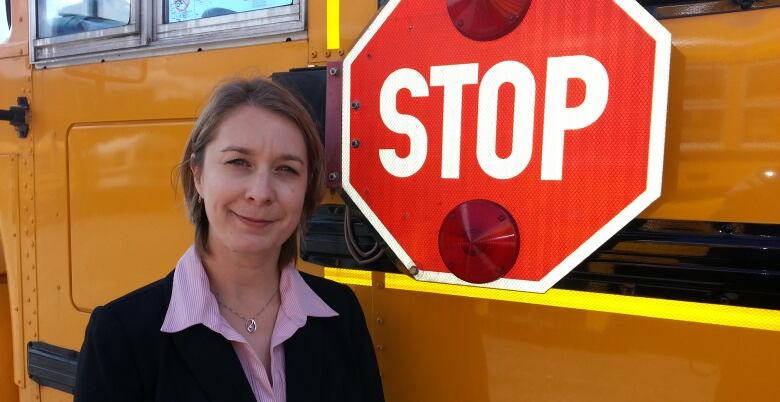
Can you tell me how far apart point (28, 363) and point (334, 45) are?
A: 1.65m

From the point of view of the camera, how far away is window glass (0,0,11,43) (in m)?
2.26

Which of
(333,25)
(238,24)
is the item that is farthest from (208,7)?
(333,25)

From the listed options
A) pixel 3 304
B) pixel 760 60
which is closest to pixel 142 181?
pixel 3 304

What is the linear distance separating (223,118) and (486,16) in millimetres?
557

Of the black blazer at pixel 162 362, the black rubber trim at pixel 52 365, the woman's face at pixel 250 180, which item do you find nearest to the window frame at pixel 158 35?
the woman's face at pixel 250 180

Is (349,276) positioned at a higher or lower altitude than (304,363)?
higher

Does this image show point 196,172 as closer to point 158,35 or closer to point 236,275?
point 236,275

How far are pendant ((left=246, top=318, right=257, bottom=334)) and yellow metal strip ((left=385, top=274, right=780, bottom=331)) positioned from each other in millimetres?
384

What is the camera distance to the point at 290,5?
5.18ft

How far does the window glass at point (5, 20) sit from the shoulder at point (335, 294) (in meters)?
1.63

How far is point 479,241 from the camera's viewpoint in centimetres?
124

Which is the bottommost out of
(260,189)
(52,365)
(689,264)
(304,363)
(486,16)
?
(52,365)

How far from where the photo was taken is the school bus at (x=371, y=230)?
1.11m

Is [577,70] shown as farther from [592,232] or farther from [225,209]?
[225,209]
